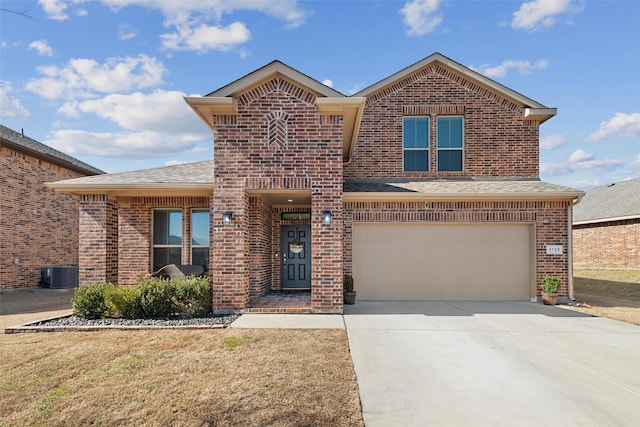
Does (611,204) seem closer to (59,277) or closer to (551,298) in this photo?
(551,298)

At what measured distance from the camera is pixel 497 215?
33.4ft

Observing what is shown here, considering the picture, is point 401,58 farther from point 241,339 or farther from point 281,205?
point 241,339

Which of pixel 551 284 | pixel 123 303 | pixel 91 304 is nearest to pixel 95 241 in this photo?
pixel 91 304

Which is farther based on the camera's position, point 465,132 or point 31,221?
point 31,221

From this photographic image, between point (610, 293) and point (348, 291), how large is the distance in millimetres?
9628

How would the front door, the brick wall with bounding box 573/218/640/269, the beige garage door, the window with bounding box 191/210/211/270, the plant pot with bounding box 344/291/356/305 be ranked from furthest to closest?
the brick wall with bounding box 573/218/640/269 < the front door < the window with bounding box 191/210/211/270 < the beige garage door < the plant pot with bounding box 344/291/356/305

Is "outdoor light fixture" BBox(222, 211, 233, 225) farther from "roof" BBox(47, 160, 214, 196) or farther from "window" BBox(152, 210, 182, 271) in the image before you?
"window" BBox(152, 210, 182, 271)

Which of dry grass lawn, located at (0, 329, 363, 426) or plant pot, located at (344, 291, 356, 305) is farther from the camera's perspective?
plant pot, located at (344, 291, 356, 305)

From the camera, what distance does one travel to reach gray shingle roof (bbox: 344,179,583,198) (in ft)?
32.3

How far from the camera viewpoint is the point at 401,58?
12016mm

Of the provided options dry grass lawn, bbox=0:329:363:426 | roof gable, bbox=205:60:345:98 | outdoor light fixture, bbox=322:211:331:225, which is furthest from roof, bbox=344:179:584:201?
dry grass lawn, bbox=0:329:363:426

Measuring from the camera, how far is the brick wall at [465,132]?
11.5 metres

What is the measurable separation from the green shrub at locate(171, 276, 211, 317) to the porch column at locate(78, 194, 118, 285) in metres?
2.46

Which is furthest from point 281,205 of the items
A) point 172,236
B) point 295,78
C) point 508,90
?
point 508,90
